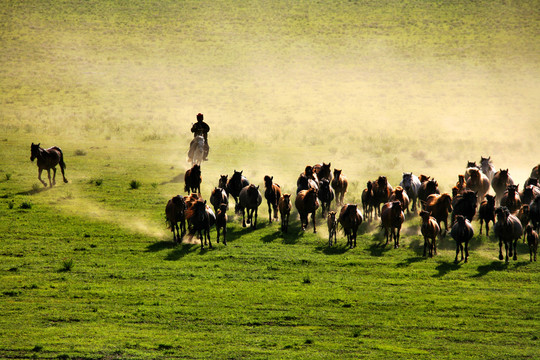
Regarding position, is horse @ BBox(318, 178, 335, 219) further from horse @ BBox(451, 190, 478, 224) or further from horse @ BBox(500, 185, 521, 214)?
horse @ BBox(500, 185, 521, 214)

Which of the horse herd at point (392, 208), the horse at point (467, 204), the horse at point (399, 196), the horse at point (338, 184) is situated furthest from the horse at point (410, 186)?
the horse at point (467, 204)

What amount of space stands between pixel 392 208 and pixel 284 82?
2537 inches

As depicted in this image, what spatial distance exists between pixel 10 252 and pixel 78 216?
5.03 metres

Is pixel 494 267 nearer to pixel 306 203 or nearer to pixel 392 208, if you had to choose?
pixel 392 208

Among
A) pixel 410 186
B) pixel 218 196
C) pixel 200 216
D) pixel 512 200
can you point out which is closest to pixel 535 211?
pixel 512 200

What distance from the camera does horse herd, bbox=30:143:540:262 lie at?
21703 mm

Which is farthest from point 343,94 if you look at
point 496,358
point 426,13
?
point 496,358

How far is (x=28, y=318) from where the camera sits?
1641 centimetres

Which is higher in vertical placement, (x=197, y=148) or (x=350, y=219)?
(x=197, y=148)

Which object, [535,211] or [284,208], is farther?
[284,208]

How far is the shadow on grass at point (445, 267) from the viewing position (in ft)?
66.9

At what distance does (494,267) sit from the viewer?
68.7 ft

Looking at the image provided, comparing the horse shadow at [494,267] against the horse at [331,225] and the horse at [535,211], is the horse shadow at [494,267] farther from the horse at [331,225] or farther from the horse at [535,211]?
the horse at [331,225]

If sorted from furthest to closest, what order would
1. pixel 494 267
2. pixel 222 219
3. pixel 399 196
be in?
pixel 399 196, pixel 222 219, pixel 494 267
